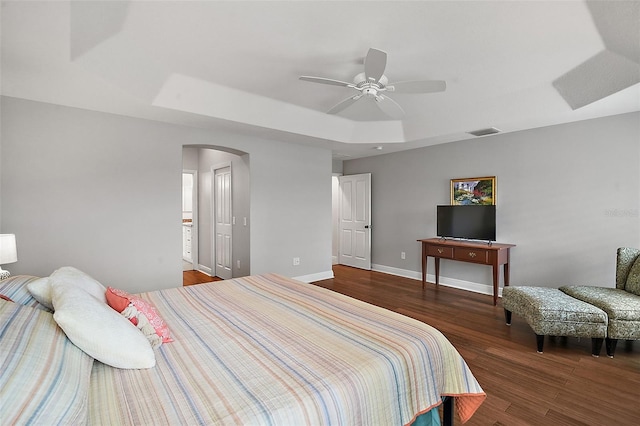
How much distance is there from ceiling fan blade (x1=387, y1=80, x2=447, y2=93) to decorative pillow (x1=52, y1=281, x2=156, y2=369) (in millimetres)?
2514

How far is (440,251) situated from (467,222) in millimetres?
588

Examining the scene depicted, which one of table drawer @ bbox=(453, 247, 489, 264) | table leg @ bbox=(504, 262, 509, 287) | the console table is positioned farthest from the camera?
table leg @ bbox=(504, 262, 509, 287)

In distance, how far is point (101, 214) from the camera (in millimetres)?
3473

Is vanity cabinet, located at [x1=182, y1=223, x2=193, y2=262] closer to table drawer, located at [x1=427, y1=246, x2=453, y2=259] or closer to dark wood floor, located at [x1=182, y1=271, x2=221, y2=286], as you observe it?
dark wood floor, located at [x1=182, y1=271, x2=221, y2=286]

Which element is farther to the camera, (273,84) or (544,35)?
(273,84)

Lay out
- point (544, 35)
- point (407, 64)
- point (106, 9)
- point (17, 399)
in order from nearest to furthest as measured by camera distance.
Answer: point (17, 399) < point (106, 9) < point (544, 35) < point (407, 64)

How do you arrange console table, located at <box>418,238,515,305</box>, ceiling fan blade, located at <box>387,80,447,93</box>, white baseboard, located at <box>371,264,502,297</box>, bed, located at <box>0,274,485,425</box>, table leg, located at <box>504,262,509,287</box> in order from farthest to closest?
1. white baseboard, located at <box>371,264,502,297</box>
2. table leg, located at <box>504,262,509,287</box>
3. console table, located at <box>418,238,515,305</box>
4. ceiling fan blade, located at <box>387,80,447,93</box>
5. bed, located at <box>0,274,485,425</box>

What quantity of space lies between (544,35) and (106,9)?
10.4 feet

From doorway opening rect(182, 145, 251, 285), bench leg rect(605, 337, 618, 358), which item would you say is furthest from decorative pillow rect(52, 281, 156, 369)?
bench leg rect(605, 337, 618, 358)

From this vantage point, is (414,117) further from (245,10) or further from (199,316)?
(199,316)

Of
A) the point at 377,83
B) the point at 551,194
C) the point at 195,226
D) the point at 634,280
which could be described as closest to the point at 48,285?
the point at 377,83

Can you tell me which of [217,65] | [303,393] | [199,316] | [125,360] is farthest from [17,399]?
[217,65]

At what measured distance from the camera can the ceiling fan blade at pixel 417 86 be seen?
2.56 meters

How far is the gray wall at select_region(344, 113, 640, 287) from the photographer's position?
3.63m
